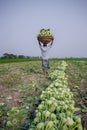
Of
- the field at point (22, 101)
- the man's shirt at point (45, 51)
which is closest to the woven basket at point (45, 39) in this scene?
the man's shirt at point (45, 51)

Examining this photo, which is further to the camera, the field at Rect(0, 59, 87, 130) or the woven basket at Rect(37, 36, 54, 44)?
the woven basket at Rect(37, 36, 54, 44)

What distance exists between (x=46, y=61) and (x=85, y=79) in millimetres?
1488

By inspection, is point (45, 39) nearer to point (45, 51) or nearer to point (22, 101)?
point (45, 51)

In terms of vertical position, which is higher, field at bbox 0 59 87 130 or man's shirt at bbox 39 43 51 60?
man's shirt at bbox 39 43 51 60

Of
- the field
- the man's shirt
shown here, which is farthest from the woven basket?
the field

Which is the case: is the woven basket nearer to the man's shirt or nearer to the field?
the man's shirt

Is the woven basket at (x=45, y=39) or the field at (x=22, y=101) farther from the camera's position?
the woven basket at (x=45, y=39)

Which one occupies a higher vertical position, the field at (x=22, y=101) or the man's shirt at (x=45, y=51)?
the man's shirt at (x=45, y=51)

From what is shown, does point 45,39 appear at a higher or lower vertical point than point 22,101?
higher

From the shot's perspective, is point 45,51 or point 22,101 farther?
point 45,51

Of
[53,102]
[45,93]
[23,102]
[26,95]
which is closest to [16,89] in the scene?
[26,95]

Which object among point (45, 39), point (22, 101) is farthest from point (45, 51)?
point (22, 101)

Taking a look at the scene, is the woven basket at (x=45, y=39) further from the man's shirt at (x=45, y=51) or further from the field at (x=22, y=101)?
the field at (x=22, y=101)

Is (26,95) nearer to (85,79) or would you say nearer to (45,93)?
(45,93)
